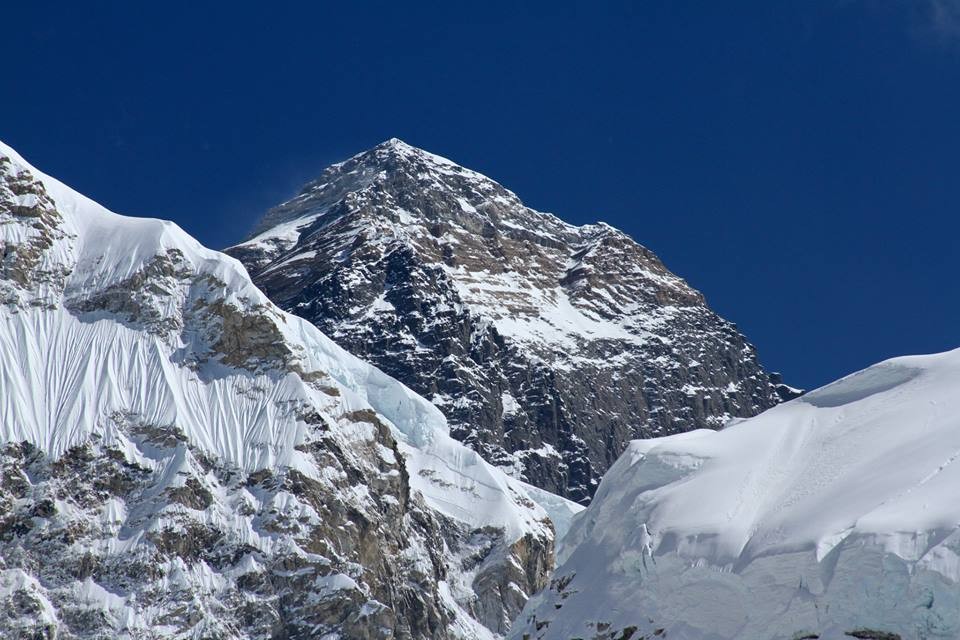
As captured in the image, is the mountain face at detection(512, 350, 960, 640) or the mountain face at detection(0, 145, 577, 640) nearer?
the mountain face at detection(512, 350, 960, 640)

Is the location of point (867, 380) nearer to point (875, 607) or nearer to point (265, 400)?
point (875, 607)

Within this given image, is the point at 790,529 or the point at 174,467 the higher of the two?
the point at 174,467

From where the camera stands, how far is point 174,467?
573 feet

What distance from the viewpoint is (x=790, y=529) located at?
71000mm

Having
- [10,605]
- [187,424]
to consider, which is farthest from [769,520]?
[187,424]

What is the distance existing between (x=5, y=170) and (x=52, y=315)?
19.2 metres

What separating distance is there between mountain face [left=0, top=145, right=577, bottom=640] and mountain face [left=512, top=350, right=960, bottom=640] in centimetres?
8499

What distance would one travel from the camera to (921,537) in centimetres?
6556

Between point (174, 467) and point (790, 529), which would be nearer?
point (790, 529)

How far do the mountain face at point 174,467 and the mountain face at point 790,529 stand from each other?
8499cm

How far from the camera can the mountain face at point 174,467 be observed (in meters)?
165

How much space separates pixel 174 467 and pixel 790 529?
110908mm

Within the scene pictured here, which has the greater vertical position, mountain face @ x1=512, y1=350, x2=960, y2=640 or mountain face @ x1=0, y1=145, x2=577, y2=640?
mountain face @ x1=0, y1=145, x2=577, y2=640

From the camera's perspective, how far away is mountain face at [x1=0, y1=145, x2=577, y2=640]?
543ft
